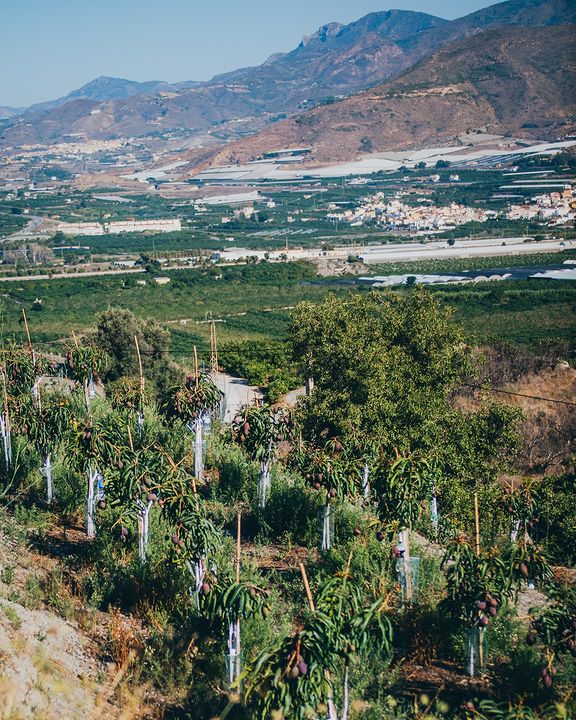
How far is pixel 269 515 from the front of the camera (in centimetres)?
1012

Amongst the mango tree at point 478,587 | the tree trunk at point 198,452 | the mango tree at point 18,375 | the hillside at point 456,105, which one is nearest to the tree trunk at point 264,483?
the tree trunk at point 198,452

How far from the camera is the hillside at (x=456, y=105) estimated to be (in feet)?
451

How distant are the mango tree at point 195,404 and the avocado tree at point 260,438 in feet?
1.66

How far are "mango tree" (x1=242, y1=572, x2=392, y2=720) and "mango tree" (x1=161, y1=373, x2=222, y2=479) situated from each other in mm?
5634

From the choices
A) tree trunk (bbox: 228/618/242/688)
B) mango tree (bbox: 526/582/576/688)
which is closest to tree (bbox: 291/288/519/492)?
mango tree (bbox: 526/582/576/688)

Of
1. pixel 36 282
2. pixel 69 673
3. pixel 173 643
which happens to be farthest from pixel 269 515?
pixel 36 282

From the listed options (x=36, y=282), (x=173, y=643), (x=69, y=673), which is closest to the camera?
(x=69, y=673)

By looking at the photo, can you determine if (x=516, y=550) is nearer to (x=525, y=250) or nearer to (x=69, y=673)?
(x=69, y=673)

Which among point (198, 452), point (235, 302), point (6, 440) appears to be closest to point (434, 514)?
point (198, 452)

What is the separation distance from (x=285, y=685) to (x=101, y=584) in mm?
3251

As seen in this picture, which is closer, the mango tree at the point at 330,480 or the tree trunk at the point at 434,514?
the mango tree at the point at 330,480

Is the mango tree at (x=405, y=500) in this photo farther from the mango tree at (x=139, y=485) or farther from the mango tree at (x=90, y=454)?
the mango tree at (x=90, y=454)

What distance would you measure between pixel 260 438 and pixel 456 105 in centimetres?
14000

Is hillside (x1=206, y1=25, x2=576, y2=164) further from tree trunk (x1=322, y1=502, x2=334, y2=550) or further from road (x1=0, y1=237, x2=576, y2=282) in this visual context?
tree trunk (x1=322, y1=502, x2=334, y2=550)
